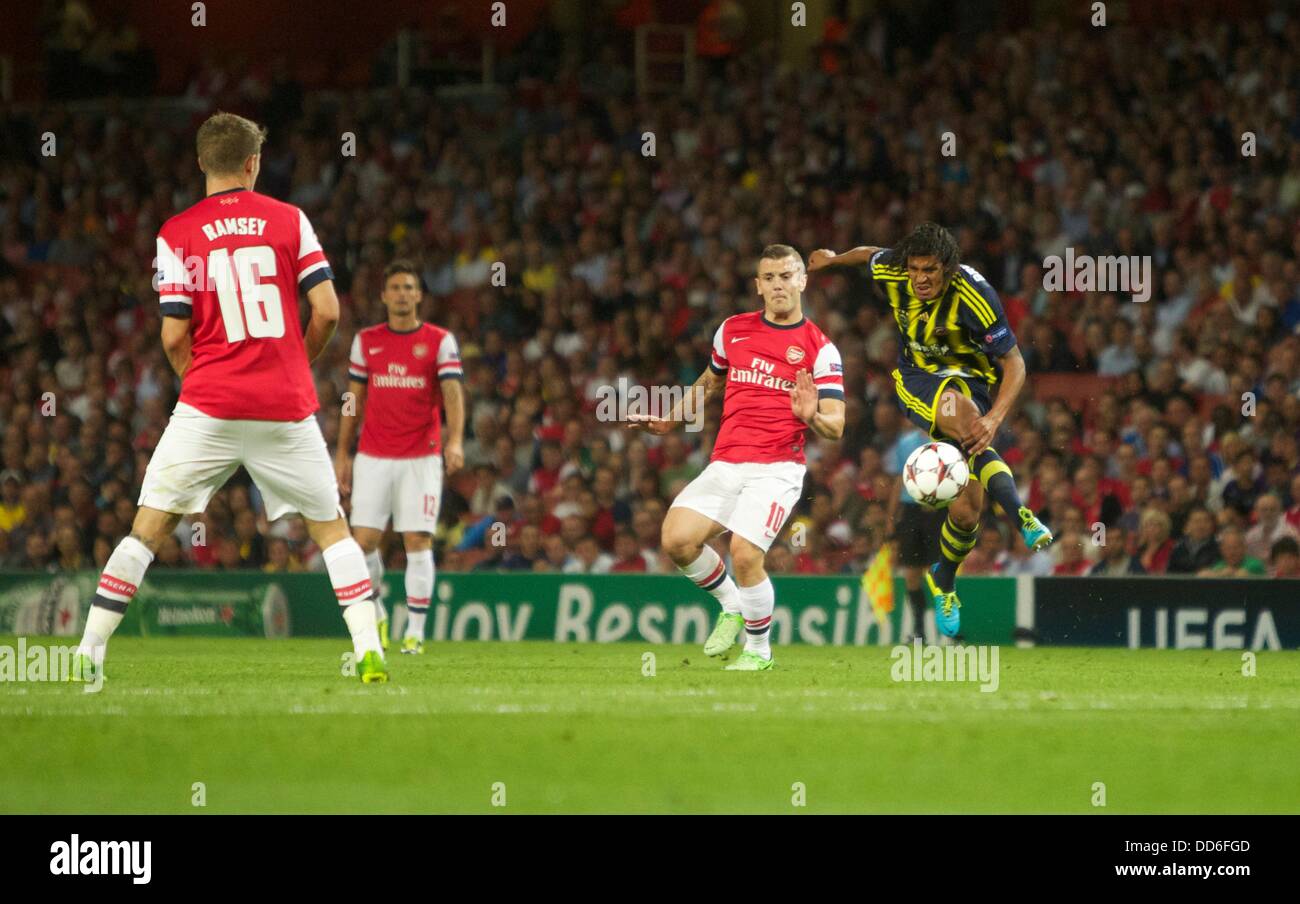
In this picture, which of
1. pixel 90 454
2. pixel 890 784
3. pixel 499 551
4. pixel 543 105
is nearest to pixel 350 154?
pixel 543 105

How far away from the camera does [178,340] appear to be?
25.3 ft

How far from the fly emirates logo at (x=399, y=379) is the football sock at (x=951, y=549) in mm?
3577

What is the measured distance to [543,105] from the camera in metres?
19.4

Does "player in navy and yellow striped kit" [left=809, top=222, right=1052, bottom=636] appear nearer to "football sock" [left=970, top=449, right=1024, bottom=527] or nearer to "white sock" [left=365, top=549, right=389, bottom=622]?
"football sock" [left=970, top=449, right=1024, bottom=527]

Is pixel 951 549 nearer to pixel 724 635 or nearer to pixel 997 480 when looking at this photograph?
pixel 997 480

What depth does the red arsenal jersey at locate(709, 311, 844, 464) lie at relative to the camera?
971 centimetres

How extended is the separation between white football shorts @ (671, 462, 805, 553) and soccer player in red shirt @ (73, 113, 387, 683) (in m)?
2.50

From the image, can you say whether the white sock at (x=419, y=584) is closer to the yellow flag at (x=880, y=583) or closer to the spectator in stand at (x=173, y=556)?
the yellow flag at (x=880, y=583)

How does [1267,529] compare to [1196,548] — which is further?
[1267,529]

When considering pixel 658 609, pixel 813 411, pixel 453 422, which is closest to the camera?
pixel 813 411

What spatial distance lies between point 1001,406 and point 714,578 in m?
1.77

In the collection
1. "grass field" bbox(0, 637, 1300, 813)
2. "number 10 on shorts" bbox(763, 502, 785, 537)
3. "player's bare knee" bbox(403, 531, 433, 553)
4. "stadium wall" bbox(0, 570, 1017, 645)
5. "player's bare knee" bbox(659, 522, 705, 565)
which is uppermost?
"number 10 on shorts" bbox(763, 502, 785, 537)

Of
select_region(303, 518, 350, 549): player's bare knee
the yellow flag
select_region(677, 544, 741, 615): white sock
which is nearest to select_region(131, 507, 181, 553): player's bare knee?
select_region(303, 518, 350, 549): player's bare knee

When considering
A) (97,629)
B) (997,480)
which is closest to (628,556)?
(997,480)
